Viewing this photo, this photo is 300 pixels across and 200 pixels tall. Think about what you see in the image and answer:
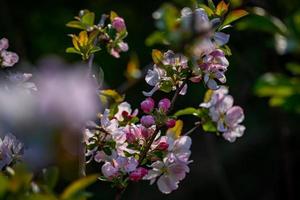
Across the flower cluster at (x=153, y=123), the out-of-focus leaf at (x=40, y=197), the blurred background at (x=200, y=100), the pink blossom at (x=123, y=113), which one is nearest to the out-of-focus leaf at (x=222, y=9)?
the flower cluster at (x=153, y=123)

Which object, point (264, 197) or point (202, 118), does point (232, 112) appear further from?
point (264, 197)

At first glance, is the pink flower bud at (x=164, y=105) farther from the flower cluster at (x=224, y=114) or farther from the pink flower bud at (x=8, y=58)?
the pink flower bud at (x=8, y=58)

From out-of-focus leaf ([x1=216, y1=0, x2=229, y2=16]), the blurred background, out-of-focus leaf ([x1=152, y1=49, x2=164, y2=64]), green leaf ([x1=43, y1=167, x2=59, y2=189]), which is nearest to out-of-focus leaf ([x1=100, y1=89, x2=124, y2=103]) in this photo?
out-of-focus leaf ([x1=152, y1=49, x2=164, y2=64])

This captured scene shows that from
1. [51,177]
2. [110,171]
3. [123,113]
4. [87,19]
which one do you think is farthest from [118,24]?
[51,177]

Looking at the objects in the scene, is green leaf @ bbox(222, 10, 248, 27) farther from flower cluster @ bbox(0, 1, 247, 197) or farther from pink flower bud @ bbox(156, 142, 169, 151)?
pink flower bud @ bbox(156, 142, 169, 151)

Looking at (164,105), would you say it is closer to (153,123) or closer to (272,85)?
(153,123)

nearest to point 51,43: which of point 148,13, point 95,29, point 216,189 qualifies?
point 148,13
